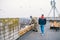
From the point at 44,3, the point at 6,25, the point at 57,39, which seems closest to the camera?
the point at 6,25

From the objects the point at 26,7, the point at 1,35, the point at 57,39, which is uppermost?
the point at 26,7

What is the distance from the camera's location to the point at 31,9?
17.9m

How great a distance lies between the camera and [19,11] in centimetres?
1806

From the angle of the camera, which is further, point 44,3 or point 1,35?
point 44,3

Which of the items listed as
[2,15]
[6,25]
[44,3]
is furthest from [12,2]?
[6,25]

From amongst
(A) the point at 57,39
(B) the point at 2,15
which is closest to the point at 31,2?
(B) the point at 2,15

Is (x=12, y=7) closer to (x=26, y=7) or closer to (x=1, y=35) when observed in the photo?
(x=26, y=7)

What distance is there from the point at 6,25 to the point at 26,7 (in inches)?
438

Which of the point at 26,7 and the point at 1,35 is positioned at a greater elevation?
the point at 26,7

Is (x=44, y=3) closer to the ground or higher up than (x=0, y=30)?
higher up

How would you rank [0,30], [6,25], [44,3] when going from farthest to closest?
[44,3], [6,25], [0,30]

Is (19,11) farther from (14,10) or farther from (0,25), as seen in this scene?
(0,25)

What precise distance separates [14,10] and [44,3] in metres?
3.11

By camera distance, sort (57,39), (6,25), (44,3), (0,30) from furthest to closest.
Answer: (44,3), (57,39), (6,25), (0,30)
